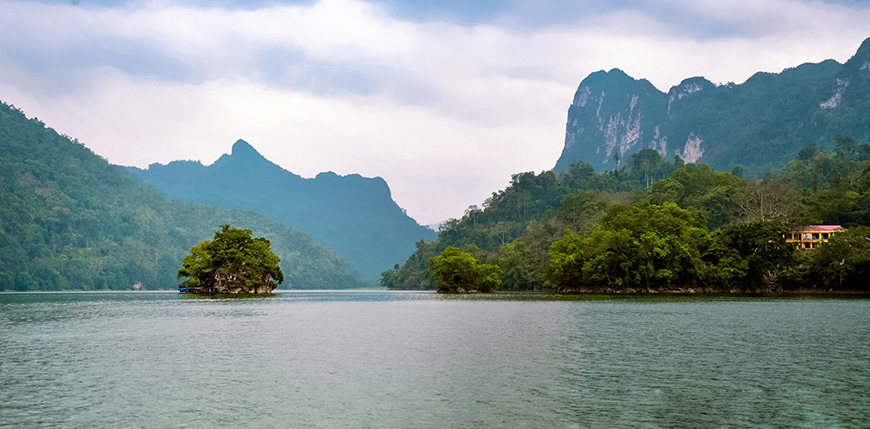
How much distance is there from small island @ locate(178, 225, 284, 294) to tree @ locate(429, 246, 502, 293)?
28.7 metres

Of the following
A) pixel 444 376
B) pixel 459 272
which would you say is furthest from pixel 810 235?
pixel 444 376

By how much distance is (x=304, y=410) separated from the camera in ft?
57.7

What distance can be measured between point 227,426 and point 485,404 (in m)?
6.66

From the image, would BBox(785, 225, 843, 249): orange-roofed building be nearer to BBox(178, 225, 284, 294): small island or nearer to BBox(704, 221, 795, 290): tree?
BBox(704, 221, 795, 290): tree

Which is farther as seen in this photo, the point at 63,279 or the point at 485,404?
the point at 63,279

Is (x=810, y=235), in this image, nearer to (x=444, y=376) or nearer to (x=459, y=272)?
(x=459, y=272)

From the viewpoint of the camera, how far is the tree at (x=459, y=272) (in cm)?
11912

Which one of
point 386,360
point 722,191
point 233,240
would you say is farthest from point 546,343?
point 722,191

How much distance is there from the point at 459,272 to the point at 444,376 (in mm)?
97818

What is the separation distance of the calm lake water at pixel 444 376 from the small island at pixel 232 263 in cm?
6626

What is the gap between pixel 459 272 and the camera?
120375 millimetres

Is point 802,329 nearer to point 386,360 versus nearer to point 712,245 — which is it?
point 386,360

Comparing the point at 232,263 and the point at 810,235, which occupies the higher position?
the point at 810,235

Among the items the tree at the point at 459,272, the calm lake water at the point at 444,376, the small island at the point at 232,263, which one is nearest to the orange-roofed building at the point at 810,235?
the tree at the point at 459,272
